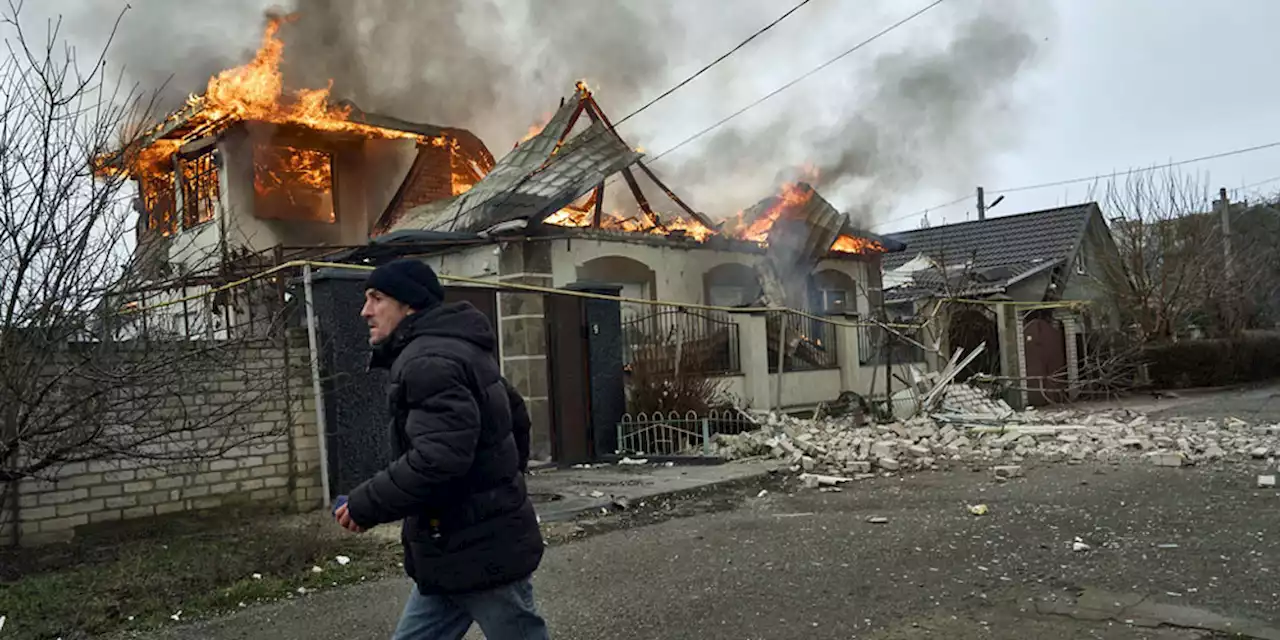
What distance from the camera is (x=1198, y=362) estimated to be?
21828 mm

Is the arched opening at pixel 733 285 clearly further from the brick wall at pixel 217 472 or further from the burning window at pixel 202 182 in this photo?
the brick wall at pixel 217 472

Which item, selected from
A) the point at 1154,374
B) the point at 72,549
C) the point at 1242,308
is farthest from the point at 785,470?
the point at 1242,308

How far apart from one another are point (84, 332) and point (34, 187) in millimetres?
968

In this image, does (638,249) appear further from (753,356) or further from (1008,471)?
(1008,471)

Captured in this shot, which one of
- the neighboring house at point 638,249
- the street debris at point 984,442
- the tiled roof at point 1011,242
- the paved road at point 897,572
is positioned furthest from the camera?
the tiled roof at point 1011,242

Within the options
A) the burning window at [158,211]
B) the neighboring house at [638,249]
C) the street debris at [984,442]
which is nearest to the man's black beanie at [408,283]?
the burning window at [158,211]

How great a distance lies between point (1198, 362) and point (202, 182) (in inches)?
846

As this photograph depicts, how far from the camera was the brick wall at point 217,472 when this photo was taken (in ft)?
21.9

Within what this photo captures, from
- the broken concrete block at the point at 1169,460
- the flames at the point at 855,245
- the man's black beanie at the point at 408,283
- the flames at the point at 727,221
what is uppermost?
the flames at the point at 727,221

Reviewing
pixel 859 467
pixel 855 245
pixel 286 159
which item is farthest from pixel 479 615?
pixel 855 245

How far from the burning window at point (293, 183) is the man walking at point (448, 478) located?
44.7 ft

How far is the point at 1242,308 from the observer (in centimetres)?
2536

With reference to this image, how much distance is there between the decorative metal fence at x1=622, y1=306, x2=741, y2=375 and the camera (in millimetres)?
12383

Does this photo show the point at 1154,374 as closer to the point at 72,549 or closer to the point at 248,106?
the point at 248,106
